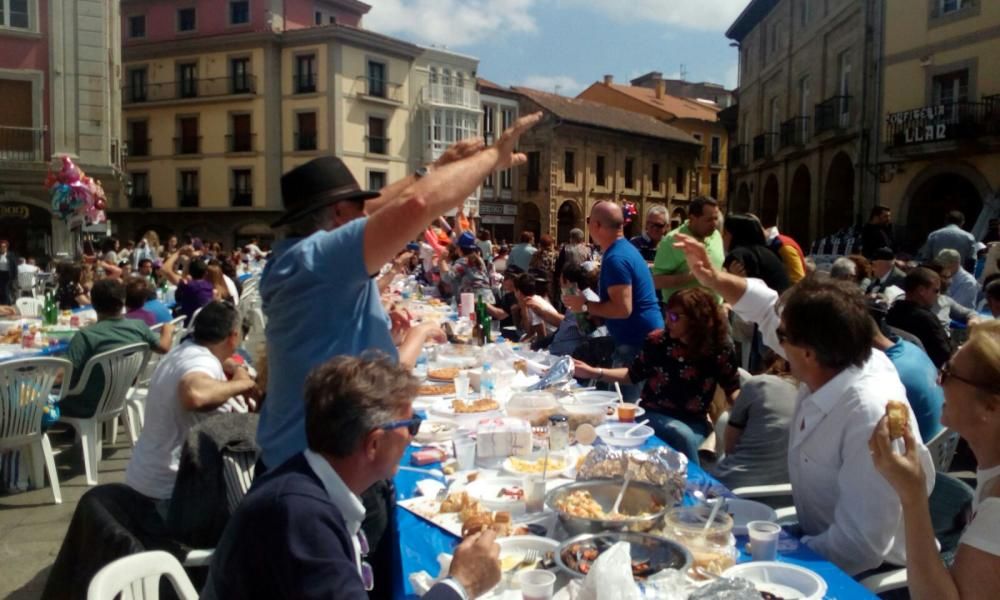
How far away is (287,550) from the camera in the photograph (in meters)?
1.65

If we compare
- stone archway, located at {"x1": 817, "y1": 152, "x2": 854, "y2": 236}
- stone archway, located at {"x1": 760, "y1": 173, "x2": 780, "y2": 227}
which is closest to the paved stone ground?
stone archway, located at {"x1": 817, "y1": 152, "x2": 854, "y2": 236}

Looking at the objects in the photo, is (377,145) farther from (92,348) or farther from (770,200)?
(92,348)

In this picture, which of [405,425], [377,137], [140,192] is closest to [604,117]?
[377,137]

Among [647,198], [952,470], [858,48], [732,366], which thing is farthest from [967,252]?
[647,198]

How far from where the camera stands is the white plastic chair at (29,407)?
194 inches

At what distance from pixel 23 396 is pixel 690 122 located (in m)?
47.9

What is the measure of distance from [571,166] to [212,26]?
18.9 m

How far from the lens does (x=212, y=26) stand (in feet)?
119

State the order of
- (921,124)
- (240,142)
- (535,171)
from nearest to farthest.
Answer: (921,124)
(240,142)
(535,171)

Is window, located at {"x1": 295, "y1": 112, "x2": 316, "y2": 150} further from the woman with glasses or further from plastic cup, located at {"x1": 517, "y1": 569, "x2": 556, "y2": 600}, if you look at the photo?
plastic cup, located at {"x1": 517, "y1": 569, "x2": 556, "y2": 600}

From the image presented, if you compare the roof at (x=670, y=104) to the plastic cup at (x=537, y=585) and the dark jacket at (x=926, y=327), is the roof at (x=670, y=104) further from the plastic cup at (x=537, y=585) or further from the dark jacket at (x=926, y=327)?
the plastic cup at (x=537, y=585)

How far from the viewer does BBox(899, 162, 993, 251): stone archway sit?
1959 cm

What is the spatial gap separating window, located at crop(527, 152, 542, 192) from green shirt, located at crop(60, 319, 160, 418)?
35111 millimetres

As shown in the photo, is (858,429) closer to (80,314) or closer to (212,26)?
(80,314)
